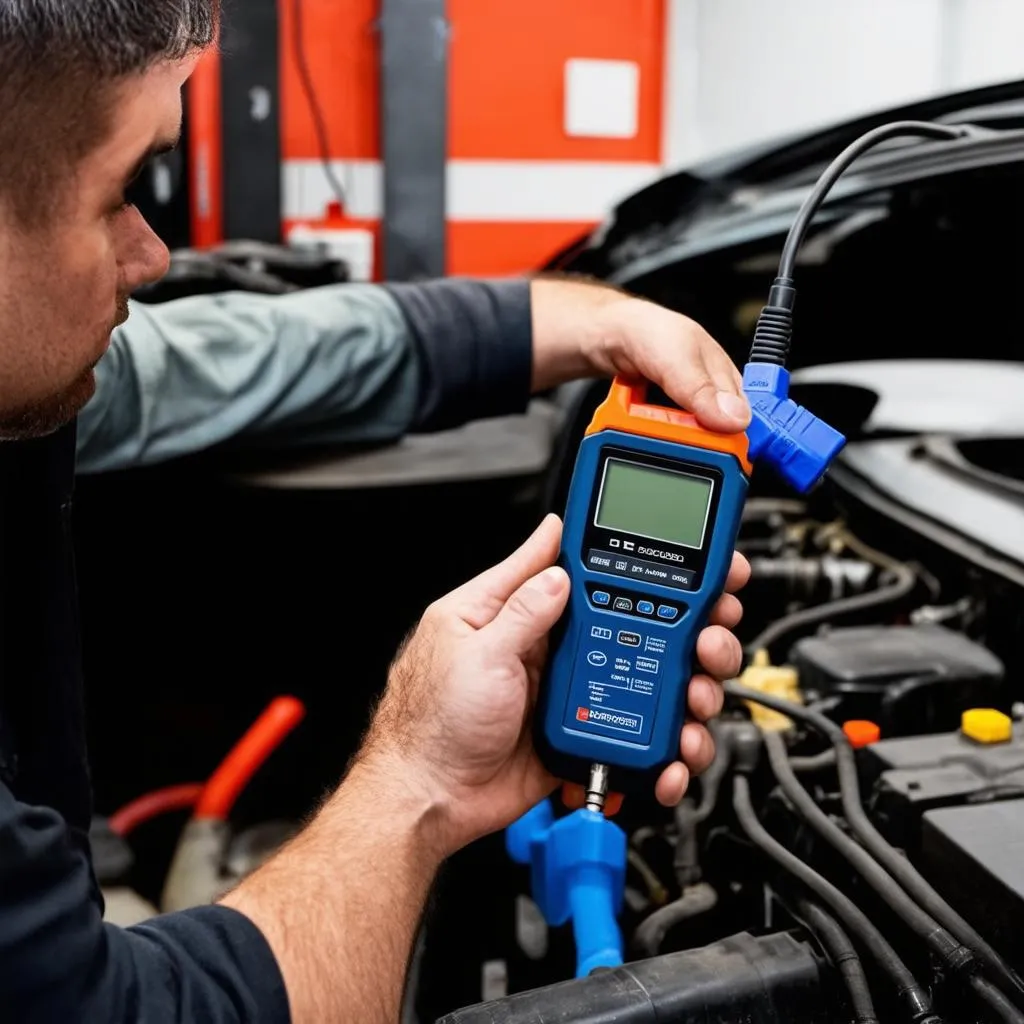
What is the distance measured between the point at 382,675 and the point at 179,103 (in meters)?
1.00

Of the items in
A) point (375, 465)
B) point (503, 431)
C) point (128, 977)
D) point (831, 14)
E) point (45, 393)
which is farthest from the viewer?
point (831, 14)

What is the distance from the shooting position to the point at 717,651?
0.70 meters

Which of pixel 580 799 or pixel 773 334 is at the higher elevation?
pixel 773 334

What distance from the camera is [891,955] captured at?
0.61 metres

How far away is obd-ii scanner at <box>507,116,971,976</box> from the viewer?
68 centimetres

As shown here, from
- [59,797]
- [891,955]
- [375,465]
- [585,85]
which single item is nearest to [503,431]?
[375,465]

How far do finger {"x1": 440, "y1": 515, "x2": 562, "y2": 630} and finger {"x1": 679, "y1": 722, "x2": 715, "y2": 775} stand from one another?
0.13 m

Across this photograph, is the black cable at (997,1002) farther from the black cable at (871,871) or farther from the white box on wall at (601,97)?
the white box on wall at (601,97)

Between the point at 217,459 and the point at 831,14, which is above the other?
the point at 831,14

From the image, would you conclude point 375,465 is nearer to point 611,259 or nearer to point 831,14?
point 611,259

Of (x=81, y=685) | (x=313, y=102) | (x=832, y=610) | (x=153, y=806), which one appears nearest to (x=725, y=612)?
(x=832, y=610)

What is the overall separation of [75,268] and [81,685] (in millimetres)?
365

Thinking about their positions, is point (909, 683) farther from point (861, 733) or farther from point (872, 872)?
point (872, 872)

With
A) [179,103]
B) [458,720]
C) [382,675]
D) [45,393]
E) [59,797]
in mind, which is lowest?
[382,675]
